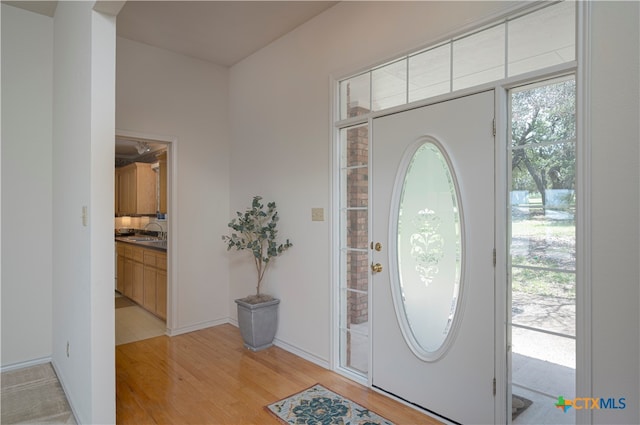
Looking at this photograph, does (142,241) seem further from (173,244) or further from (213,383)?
(213,383)

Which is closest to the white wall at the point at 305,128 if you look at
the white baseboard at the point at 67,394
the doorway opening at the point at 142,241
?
the doorway opening at the point at 142,241

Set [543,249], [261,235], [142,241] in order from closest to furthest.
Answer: [543,249] → [261,235] → [142,241]

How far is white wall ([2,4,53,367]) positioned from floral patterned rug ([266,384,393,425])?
237 cm

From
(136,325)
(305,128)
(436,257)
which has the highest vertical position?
(305,128)

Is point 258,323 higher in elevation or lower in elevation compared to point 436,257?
lower

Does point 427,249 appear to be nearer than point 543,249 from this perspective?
No

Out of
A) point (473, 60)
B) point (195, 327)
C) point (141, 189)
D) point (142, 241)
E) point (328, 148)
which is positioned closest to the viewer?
point (473, 60)

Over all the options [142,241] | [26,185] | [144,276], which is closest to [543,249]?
[26,185]

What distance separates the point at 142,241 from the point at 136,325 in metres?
1.56

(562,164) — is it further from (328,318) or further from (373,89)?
(328,318)

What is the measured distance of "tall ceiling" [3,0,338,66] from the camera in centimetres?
299

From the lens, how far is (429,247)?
239 centimetres

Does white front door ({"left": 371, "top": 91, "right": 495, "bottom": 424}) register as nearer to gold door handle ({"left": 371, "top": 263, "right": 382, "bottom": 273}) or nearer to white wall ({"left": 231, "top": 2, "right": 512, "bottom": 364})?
gold door handle ({"left": 371, "top": 263, "right": 382, "bottom": 273})

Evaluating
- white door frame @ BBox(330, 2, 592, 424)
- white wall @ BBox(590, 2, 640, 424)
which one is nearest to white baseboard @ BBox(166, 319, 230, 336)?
white door frame @ BBox(330, 2, 592, 424)
